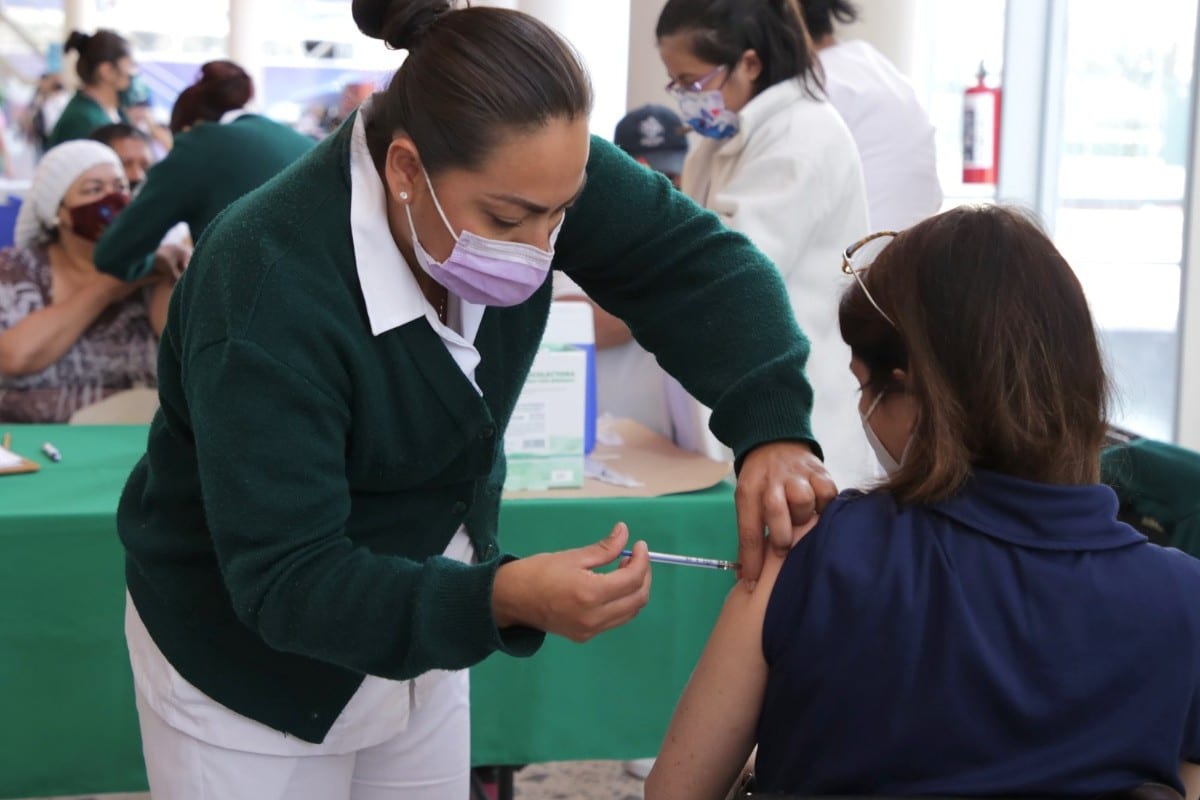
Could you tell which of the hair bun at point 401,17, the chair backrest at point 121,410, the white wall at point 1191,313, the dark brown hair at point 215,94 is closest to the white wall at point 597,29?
the dark brown hair at point 215,94

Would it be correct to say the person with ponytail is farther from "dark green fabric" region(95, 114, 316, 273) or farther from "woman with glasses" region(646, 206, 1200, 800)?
"woman with glasses" region(646, 206, 1200, 800)

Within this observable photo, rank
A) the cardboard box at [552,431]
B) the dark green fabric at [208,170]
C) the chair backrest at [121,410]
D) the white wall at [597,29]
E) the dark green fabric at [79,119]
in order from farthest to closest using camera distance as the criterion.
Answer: the dark green fabric at [79,119]
the white wall at [597,29]
the dark green fabric at [208,170]
the chair backrest at [121,410]
the cardboard box at [552,431]

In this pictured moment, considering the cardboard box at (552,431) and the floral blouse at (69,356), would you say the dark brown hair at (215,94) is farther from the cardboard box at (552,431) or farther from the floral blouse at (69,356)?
the cardboard box at (552,431)

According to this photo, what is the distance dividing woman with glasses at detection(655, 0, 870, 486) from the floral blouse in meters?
1.28

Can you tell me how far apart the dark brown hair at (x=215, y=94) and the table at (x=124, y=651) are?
1132 millimetres

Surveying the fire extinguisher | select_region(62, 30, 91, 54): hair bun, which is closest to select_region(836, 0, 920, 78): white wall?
the fire extinguisher

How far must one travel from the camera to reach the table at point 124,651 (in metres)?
1.88

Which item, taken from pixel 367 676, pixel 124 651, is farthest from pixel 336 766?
pixel 124 651

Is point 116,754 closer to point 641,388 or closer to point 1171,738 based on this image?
point 641,388

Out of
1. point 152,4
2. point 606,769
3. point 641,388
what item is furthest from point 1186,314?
point 152,4

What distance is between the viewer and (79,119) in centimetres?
481

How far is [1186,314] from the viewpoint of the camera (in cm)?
300

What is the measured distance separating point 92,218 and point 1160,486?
2.30 metres

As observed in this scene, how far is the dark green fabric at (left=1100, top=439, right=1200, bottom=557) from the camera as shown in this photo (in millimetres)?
1451
